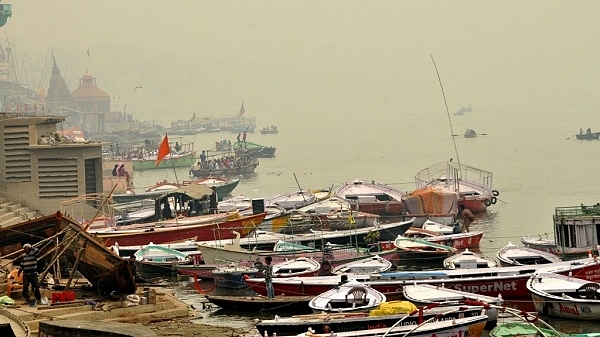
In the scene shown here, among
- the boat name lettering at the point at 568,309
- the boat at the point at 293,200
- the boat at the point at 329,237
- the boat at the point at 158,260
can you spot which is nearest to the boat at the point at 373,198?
the boat at the point at 293,200

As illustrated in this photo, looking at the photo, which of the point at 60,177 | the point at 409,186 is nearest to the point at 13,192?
the point at 60,177

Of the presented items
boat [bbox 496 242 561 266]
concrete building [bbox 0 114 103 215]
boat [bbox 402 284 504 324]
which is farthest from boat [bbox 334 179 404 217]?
boat [bbox 402 284 504 324]

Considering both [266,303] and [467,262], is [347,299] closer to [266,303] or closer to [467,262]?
[266,303]

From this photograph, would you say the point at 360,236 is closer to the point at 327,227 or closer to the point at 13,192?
the point at 327,227

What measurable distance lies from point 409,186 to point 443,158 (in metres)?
36.5

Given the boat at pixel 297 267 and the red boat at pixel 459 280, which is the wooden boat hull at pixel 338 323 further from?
the boat at pixel 297 267

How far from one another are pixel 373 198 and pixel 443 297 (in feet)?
95.5

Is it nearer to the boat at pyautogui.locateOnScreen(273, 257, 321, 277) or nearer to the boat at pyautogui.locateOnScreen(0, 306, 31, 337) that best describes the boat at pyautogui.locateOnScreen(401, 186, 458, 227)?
the boat at pyautogui.locateOnScreen(273, 257, 321, 277)

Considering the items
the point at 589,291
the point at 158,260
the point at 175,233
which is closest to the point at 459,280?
the point at 589,291

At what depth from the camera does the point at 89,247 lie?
23.0 metres

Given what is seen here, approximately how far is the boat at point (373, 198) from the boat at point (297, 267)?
1943 centimetres

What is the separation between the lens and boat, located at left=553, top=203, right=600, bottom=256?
31.4m

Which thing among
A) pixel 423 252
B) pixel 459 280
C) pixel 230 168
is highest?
pixel 459 280

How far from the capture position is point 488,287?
2711 cm
